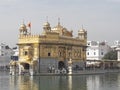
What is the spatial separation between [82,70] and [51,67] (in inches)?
192

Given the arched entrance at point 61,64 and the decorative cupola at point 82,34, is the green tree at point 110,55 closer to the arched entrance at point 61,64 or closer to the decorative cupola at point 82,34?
the decorative cupola at point 82,34

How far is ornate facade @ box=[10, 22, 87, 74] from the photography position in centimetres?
5138

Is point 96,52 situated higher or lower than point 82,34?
lower

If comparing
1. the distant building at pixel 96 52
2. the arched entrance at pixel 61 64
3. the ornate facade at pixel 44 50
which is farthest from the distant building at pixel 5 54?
the arched entrance at pixel 61 64

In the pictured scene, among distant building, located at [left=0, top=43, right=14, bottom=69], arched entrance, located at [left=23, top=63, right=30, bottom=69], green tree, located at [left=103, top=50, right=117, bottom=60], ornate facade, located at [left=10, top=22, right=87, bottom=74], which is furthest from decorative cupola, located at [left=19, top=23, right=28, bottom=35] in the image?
green tree, located at [left=103, top=50, right=117, bottom=60]

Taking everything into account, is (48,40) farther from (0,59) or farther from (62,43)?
(0,59)

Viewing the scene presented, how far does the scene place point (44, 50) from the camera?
52062mm

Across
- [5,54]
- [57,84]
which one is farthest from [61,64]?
[5,54]

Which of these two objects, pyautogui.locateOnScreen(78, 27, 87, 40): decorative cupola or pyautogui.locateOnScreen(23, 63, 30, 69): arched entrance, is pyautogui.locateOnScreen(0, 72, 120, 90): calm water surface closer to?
pyautogui.locateOnScreen(23, 63, 30, 69): arched entrance

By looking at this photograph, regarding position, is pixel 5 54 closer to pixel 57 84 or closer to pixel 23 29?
pixel 23 29

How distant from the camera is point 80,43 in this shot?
192ft

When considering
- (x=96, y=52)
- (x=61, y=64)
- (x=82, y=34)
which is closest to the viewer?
(x=61, y=64)

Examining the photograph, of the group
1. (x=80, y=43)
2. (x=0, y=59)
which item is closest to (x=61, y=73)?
(x=80, y=43)

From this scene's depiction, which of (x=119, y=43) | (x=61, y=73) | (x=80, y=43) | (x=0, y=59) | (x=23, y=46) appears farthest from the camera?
(x=119, y=43)
